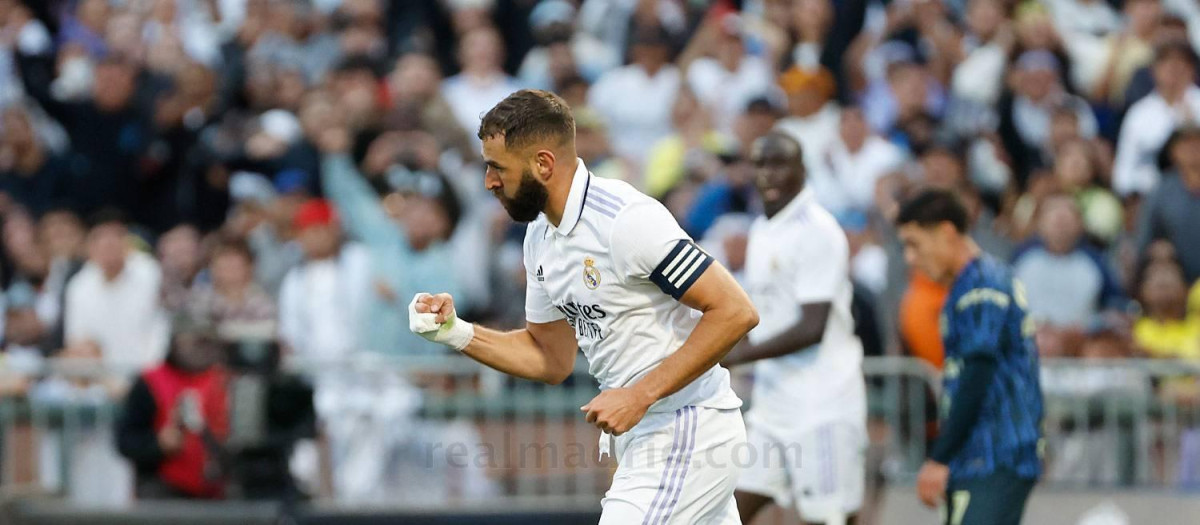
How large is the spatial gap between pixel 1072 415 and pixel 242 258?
19.3 ft

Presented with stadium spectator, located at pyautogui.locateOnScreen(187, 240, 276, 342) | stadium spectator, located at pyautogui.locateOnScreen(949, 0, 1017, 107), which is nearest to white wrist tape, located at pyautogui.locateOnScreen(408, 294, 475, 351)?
stadium spectator, located at pyautogui.locateOnScreen(187, 240, 276, 342)

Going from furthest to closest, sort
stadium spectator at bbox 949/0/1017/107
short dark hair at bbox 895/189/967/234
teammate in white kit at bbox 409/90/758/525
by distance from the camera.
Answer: stadium spectator at bbox 949/0/1017/107 → short dark hair at bbox 895/189/967/234 → teammate in white kit at bbox 409/90/758/525

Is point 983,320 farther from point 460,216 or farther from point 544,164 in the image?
point 460,216

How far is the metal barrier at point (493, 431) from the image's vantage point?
36.6 feet

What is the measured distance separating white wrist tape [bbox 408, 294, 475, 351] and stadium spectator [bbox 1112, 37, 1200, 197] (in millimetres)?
8250

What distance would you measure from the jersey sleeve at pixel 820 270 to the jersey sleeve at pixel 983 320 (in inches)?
65.5

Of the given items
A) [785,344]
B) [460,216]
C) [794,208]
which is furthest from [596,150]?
[785,344]

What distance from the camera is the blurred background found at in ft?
37.7

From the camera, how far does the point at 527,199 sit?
632 cm

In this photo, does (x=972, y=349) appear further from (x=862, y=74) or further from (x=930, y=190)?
(x=862, y=74)

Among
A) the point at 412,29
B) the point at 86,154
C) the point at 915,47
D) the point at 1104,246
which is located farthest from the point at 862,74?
the point at 86,154

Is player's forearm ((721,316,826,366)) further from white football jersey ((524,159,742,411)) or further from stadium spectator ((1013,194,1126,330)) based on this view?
stadium spectator ((1013,194,1126,330))

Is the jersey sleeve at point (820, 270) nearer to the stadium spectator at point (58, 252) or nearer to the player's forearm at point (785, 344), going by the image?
the player's forearm at point (785, 344)

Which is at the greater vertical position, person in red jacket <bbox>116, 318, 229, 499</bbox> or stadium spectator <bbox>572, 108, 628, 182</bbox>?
stadium spectator <bbox>572, 108, 628, 182</bbox>
